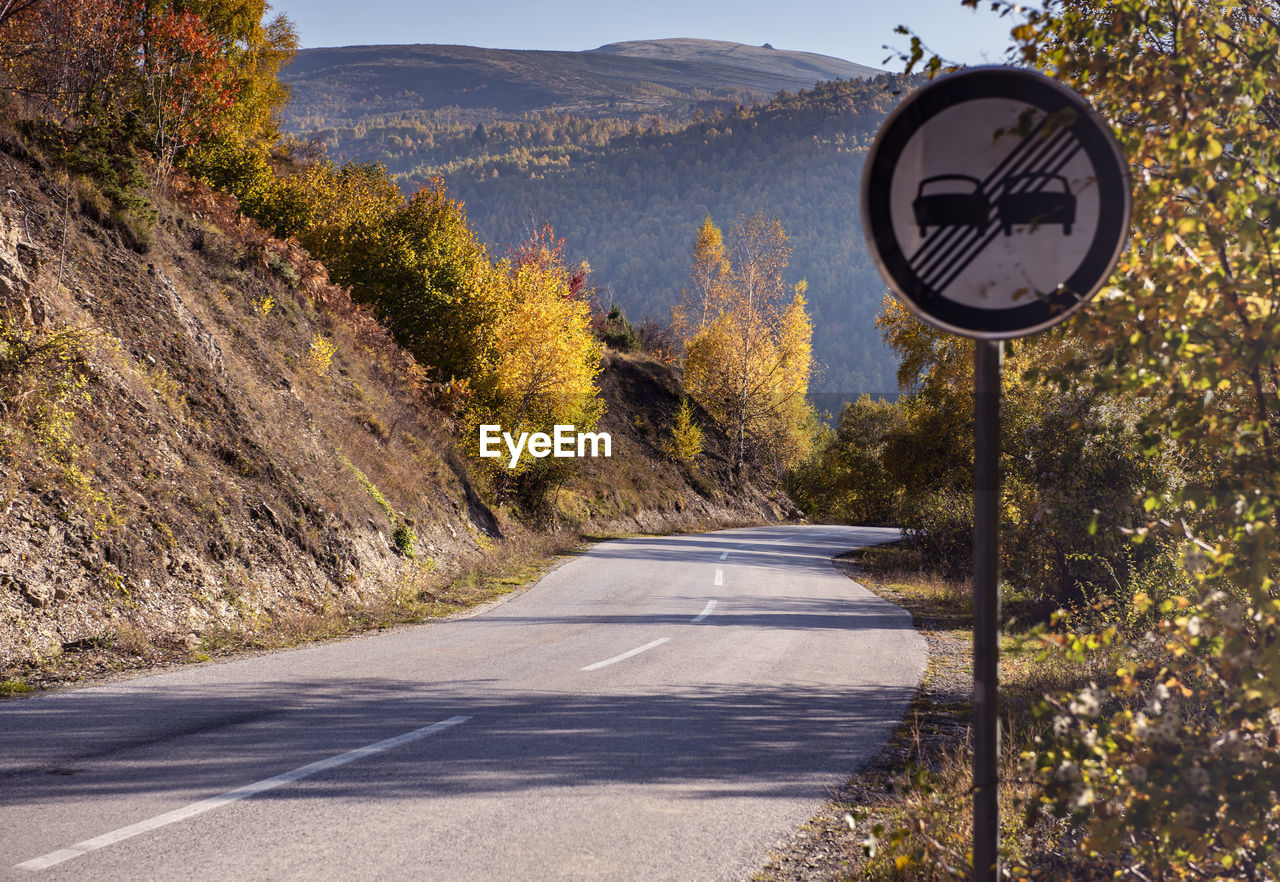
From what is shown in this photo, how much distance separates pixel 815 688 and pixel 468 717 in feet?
12.0

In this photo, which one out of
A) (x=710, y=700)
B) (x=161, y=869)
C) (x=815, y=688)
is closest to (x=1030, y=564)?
(x=815, y=688)

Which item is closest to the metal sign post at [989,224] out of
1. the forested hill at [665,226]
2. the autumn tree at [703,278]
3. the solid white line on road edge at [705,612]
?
the solid white line on road edge at [705,612]

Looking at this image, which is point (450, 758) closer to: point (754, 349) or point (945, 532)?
point (945, 532)

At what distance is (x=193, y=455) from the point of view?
12727mm

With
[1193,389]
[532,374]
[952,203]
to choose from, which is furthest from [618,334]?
[952,203]

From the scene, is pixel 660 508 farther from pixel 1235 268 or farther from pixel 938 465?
pixel 1235 268

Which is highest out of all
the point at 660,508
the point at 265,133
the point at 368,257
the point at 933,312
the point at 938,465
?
the point at 265,133

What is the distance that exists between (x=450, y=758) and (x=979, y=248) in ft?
15.9

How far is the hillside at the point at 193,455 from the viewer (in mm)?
9445

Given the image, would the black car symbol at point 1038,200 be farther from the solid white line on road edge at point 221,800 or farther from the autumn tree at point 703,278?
the autumn tree at point 703,278

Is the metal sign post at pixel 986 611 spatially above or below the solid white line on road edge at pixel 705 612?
above

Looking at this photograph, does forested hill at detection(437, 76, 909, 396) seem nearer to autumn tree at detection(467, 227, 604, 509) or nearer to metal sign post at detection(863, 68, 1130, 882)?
autumn tree at detection(467, 227, 604, 509)

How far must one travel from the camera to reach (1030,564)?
13.4 m

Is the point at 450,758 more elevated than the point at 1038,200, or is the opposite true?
the point at 1038,200
